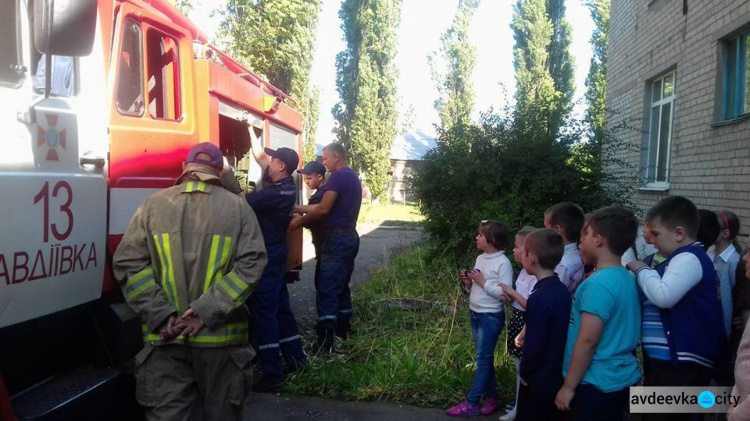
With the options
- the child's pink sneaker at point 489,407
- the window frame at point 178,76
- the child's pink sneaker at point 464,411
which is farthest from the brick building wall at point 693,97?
the window frame at point 178,76

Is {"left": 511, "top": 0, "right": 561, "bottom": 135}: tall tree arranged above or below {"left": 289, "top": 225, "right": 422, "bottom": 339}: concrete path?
above

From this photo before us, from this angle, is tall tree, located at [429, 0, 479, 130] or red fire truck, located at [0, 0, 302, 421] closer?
red fire truck, located at [0, 0, 302, 421]

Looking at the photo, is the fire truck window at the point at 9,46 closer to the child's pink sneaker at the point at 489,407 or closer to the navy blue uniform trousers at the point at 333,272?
the navy blue uniform trousers at the point at 333,272

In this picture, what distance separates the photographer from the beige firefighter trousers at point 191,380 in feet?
8.95

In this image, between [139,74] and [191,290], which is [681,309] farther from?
[139,74]

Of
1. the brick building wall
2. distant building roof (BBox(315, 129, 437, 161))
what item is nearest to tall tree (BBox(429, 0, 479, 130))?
distant building roof (BBox(315, 129, 437, 161))

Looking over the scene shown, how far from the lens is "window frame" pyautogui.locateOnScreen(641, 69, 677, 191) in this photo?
8.45 m

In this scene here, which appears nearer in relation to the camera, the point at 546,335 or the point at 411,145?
the point at 546,335

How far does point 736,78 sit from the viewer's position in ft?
22.2

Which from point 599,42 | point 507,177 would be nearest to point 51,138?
point 507,177

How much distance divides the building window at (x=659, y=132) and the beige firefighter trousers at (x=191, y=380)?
7.46m

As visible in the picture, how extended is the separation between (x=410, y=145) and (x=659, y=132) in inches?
1455

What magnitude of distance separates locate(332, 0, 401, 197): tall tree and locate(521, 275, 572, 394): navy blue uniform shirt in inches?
1058

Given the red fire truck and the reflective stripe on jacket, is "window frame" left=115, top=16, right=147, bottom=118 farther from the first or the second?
the reflective stripe on jacket
